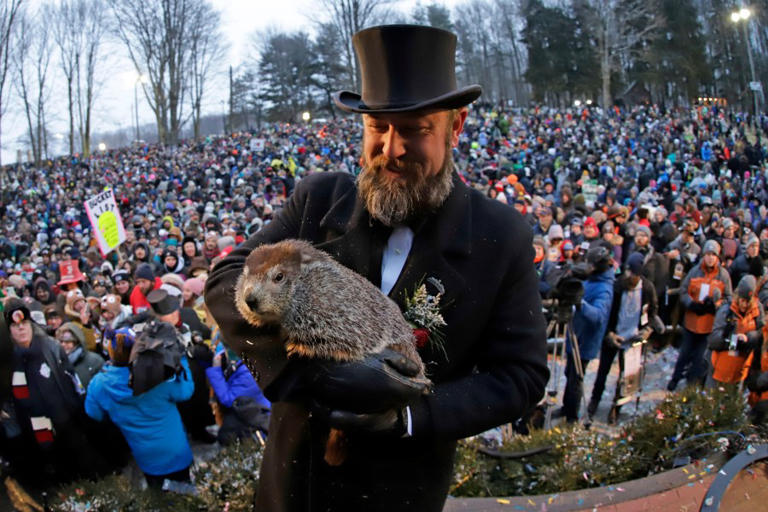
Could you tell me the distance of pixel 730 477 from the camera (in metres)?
2.16

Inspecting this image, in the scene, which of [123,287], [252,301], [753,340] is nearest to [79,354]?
[123,287]

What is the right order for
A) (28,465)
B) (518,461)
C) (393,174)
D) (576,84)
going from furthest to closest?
(576,84)
(28,465)
(518,461)
(393,174)

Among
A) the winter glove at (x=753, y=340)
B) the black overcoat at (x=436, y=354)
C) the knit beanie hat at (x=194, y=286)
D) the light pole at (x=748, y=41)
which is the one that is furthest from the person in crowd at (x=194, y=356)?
the light pole at (x=748, y=41)

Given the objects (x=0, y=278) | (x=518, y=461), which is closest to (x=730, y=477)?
(x=518, y=461)

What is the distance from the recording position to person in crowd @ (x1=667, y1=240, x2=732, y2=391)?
23.9 ft

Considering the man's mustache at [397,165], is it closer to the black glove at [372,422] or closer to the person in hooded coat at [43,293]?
the black glove at [372,422]

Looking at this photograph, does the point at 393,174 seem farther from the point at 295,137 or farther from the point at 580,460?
the point at 295,137

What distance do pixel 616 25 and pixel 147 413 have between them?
5135 centimetres

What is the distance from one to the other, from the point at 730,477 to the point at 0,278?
42.3 ft

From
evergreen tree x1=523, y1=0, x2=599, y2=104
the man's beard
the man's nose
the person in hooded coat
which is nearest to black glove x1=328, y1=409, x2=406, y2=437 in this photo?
the man's beard

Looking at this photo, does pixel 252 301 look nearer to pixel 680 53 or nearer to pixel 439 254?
pixel 439 254

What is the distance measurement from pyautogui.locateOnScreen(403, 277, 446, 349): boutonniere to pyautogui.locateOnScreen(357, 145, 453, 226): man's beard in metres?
A: 0.24

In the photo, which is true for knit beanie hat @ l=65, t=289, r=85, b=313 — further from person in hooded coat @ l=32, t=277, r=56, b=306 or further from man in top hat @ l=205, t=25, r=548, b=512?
man in top hat @ l=205, t=25, r=548, b=512

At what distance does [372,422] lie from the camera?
1462mm
